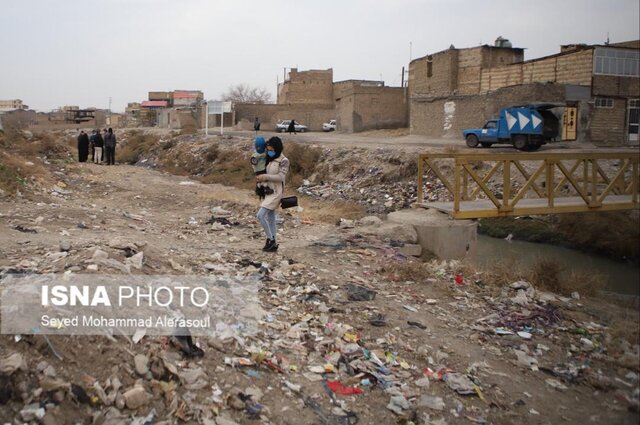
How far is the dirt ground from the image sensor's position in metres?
3.00

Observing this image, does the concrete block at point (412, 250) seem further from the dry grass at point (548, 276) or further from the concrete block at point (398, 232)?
the dry grass at point (548, 276)

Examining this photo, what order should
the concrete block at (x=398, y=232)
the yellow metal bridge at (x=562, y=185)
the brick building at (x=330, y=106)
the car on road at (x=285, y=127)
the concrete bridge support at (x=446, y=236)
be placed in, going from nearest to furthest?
the yellow metal bridge at (x=562, y=185), the concrete bridge support at (x=446, y=236), the concrete block at (x=398, y=232), the brick building at (x=330, y=106), the car on road at (x=285, y=127)

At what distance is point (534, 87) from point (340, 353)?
50.1 ft

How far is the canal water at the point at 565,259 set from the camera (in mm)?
2852

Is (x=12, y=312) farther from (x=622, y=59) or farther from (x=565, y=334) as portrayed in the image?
(x=622, y=59)

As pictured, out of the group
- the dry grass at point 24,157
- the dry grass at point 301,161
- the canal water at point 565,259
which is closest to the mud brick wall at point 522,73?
the canal water at point 565,259

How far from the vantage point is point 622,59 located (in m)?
4.26

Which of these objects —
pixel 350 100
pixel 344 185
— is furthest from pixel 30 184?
pixel 350 100

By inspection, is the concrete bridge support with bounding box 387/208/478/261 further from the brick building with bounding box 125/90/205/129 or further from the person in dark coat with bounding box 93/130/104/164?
the brick building with bounding box 125/90/205/129

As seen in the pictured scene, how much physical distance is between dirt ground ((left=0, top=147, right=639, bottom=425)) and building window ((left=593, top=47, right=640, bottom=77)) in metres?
1.82

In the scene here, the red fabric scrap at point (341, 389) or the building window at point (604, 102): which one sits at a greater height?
the building window at point (604, 102)

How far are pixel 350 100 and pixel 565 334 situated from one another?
1200 inches

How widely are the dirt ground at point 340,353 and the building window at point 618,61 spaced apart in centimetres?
182

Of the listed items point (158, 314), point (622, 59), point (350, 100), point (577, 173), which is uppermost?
point (350, 100)
